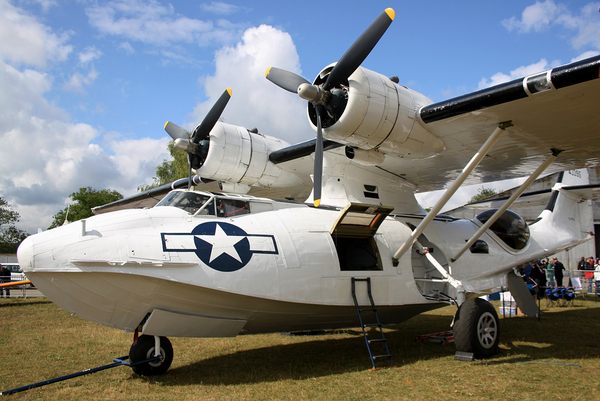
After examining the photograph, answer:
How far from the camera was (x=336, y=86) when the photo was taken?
6465 millimetres

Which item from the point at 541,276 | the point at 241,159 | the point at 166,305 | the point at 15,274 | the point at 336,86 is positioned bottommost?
the point at 541,276

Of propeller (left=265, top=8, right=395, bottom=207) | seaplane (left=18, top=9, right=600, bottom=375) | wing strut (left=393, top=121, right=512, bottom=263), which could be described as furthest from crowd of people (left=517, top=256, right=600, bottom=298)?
propeller (left=265, top=8, right=395, bottom=207)

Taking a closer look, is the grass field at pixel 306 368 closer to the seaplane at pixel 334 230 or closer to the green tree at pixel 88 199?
the seaplane at pixel 334 230

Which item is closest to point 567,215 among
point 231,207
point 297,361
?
point 297,361

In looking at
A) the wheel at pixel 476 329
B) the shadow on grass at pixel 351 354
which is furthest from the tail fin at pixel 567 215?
the wheel at pixel 476 329

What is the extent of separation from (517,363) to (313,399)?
3.46 m

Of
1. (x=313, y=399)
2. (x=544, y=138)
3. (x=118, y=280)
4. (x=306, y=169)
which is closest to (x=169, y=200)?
(x=118, y=280)

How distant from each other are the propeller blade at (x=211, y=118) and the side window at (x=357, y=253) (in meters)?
3.89

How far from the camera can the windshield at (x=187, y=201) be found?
19.4ft

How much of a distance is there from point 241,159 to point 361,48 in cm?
384

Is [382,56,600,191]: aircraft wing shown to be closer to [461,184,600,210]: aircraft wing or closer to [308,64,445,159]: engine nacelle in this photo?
[308,64,445,159]: engine nacelle

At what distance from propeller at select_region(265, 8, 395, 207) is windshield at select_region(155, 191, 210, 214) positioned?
1.76m

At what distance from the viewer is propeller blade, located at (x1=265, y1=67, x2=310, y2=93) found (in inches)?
286

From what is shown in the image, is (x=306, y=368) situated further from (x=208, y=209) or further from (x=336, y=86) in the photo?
(x=336, y=86)
